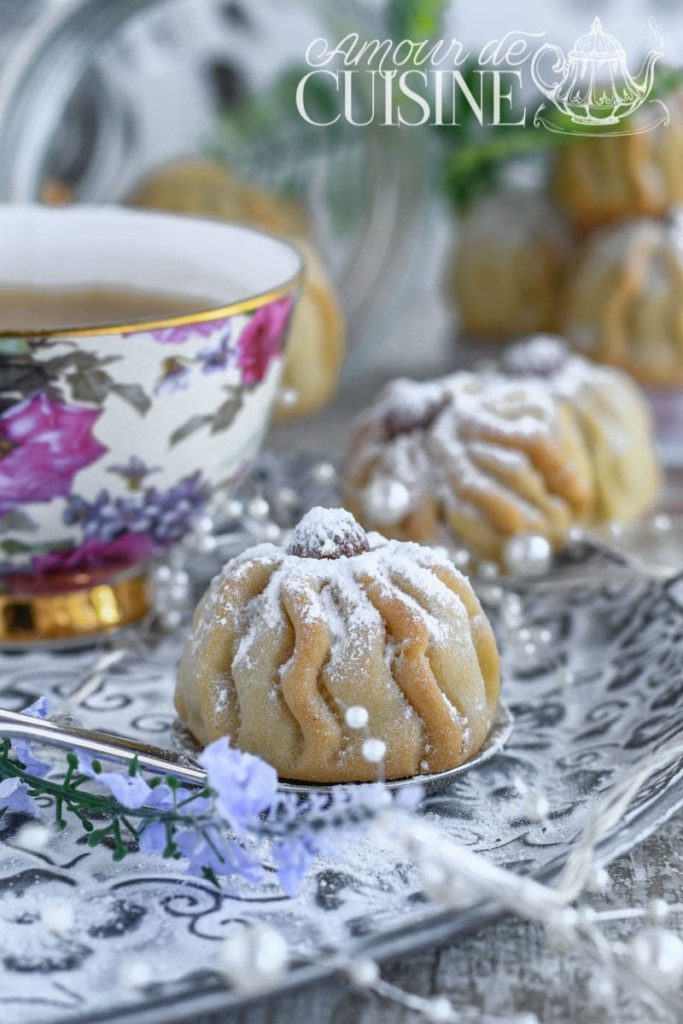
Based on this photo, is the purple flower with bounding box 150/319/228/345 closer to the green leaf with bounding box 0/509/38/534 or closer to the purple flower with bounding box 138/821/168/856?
the green leaf with bounding box 0/509/38/534

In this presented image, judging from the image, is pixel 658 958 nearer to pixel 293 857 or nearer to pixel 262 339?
pixel 293 857

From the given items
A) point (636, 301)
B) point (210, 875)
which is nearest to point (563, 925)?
point (210, 875)

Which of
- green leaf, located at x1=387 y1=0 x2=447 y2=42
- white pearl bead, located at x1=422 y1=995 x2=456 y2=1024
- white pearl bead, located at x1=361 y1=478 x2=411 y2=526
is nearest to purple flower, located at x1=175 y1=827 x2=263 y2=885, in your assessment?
white pearl bead, located at x1=422 y1=995 x2=456 y2=1024

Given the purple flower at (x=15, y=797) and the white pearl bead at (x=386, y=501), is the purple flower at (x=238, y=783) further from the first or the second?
the white pearl bead at (x=386, y=501)

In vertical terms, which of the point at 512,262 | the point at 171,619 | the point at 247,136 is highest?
the point at 247,136

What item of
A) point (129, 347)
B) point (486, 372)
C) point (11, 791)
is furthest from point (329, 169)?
Answer: point (11, 791)

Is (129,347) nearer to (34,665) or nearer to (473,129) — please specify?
(34,665)

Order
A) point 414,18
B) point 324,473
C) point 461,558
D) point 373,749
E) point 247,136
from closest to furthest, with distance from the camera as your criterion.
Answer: point 373,749
point 461,558
point 324,473
point 414,18
point 247,136
